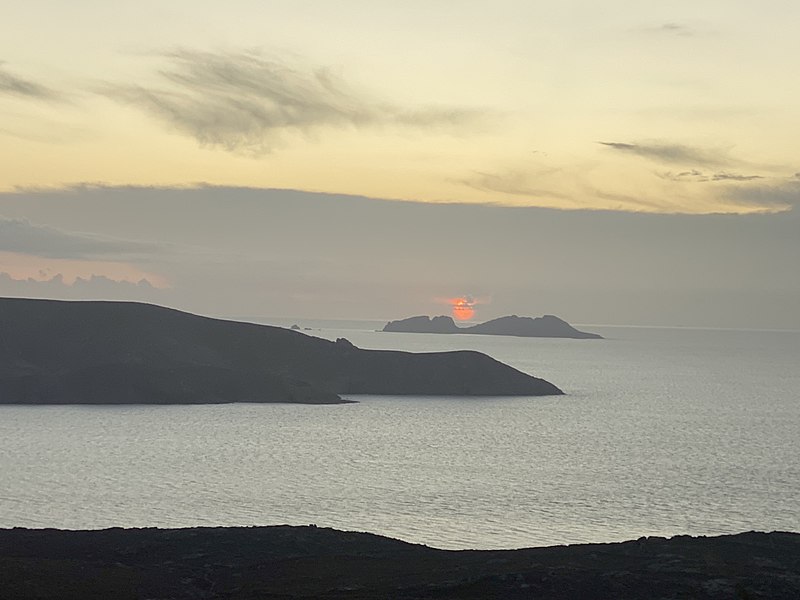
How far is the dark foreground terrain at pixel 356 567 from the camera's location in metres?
62.3

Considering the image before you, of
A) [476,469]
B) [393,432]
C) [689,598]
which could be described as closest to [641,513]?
[476,469]

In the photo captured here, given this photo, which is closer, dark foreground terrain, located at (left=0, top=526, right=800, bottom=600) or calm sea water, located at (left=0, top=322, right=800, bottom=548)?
dark foreground terrain, located at (left=0, top=526, right=800, bottom=600)

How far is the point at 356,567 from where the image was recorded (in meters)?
71.8

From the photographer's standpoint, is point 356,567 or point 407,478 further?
point 407,478

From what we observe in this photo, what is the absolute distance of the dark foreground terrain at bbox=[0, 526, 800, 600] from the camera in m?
62.3

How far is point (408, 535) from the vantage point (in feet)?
310

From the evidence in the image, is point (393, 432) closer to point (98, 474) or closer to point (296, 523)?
point (98, 474)

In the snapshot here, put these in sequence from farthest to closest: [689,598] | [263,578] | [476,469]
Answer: [476,469], [263,578], [689,598]

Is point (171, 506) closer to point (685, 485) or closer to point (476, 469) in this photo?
point (476, 469)

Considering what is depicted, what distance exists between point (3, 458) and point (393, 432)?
70743 millimetres

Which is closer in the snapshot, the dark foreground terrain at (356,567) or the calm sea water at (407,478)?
the dark foreground terrain at (356,567)

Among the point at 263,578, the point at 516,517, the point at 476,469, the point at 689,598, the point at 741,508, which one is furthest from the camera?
the point at 476,469

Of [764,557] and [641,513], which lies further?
[641,513]

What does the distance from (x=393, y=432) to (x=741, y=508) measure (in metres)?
83.9
